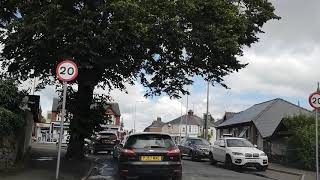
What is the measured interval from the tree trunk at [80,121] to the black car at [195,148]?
11.7 metres

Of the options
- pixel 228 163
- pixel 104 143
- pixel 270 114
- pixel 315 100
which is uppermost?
pixel 270 114

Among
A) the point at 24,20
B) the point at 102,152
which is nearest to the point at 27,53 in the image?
the point at 24,20

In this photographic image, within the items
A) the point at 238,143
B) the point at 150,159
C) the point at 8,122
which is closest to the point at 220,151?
the point at 238,143

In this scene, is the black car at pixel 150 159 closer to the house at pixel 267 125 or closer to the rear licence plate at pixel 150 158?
the rear licence plate at pixel 150 158

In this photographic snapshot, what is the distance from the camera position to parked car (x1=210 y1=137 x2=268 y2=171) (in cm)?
2575

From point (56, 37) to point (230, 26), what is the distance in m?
7.79

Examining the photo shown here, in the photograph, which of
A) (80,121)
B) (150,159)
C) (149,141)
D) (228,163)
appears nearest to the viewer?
(150,159)

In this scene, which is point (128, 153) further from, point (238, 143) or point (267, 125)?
point (267, 125)

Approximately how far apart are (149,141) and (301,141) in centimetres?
1549

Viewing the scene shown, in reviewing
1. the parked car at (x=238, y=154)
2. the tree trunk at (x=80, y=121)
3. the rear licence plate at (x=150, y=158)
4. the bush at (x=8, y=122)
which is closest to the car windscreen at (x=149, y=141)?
the rear licence plate at (x=150, y=158)

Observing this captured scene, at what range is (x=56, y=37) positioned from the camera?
18.4m

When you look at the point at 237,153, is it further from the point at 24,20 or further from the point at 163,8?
the point at 24,20

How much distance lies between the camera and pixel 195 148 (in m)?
35.1

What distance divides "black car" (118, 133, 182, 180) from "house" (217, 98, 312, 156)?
63.9 ft
